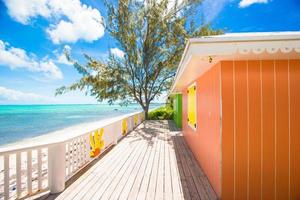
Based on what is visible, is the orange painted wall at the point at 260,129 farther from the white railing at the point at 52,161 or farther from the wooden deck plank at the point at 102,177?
the white railing at the point at 52,161

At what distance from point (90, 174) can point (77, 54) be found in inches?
535

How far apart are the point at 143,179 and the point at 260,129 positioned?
2277 mm

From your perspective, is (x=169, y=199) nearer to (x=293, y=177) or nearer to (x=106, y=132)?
(x=293, y=177)

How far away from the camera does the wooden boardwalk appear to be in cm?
295

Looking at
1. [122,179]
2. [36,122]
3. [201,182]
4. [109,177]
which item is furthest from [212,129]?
[36,122]

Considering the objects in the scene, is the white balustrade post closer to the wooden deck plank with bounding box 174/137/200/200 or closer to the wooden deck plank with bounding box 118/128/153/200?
the wooden deck plank with bounding box 118/128/153/200

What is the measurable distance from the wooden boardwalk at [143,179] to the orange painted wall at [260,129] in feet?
2.16

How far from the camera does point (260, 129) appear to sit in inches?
110

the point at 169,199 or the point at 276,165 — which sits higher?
the point at 276,165

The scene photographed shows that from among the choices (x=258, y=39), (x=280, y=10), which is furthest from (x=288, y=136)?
(x=280, y=10)

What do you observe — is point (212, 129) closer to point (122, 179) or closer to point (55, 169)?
point (122, 179)

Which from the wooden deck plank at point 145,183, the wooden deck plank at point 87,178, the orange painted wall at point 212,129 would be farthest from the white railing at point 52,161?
the orange painted wall at point 212,129

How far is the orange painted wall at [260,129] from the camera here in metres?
2.74

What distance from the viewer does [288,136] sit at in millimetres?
2746
